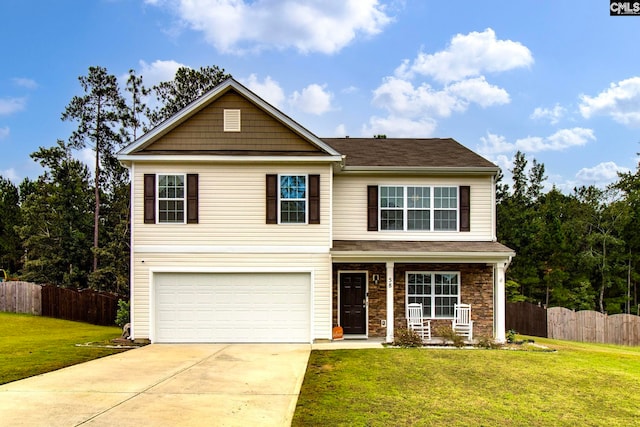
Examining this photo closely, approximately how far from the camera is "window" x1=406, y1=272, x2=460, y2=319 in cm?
1628

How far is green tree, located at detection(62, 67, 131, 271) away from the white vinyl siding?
797 inches

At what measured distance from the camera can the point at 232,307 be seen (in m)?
15.3

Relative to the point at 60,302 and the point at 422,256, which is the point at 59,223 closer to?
the point at 60,302

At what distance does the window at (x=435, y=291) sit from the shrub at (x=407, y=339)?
1.95m

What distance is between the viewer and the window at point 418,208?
16469 millimetres

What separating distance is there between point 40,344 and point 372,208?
406 inches

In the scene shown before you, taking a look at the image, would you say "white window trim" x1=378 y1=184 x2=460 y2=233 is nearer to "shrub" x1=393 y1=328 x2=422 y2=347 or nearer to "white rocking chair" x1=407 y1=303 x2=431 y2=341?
"white rocking chair" x1=407 y1=303 x2=431 y2=341

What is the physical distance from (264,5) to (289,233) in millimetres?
8005

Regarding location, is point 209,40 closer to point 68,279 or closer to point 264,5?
point 264,5

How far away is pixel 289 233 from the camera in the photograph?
50.2 feet

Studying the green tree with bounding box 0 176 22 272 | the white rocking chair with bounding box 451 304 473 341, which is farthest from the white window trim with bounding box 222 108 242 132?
the green tree with bounding box 0 176 22 272

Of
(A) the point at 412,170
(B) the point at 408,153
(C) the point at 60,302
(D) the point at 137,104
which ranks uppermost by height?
(D) the point at 137,104

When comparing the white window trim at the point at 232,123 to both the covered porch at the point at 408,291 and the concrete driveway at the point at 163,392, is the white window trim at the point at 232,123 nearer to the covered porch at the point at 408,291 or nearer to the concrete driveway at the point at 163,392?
the covered porch at the point at 408,291

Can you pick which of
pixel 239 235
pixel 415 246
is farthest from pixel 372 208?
pixel 239 235
